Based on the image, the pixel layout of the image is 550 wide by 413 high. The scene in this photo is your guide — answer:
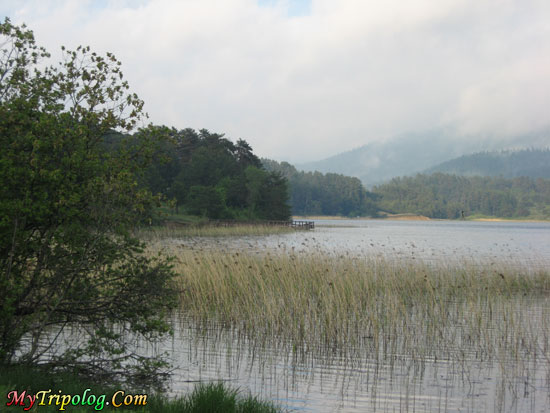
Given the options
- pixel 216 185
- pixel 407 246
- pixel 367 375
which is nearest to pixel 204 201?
pixel 216 185

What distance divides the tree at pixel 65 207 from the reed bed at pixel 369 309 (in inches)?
132

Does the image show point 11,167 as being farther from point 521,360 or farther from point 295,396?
point 521,360


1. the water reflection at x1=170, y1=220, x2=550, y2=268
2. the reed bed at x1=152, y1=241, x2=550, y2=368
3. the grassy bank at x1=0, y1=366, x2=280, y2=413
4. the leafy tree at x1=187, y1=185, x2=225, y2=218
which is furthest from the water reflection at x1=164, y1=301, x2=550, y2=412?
the leafy tree at x1=187, y1=185, x2=225, y2=218

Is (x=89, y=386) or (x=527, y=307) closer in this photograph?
(x=89, y=386)

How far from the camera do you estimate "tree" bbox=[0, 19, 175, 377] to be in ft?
20.4

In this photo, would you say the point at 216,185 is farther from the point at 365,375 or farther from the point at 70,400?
the point at 70,400

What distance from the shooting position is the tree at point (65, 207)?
6203 mm

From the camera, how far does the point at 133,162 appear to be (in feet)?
23.8

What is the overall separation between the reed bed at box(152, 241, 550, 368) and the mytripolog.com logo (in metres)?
4.41

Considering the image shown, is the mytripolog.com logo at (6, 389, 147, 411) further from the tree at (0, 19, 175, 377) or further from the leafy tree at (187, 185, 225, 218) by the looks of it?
the leafy tree at (187, 185, 225, 218)

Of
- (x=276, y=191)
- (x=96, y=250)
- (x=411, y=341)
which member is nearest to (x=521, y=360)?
(x=411, y=341)

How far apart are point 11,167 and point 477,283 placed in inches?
519

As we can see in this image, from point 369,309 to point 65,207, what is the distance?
262 inches

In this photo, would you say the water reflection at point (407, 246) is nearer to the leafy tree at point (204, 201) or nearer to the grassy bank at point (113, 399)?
the grassy bank at point (113, 399)
